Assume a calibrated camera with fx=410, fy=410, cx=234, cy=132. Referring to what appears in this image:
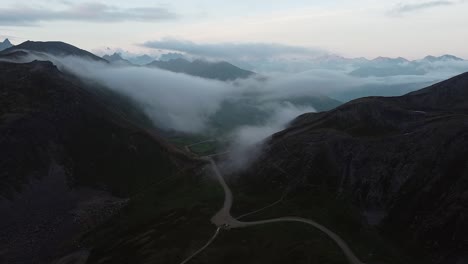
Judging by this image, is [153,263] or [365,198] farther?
[365,198]

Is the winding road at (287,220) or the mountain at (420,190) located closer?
the mountain at (420,190)

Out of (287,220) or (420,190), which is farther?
(287,220)

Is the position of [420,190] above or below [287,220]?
above

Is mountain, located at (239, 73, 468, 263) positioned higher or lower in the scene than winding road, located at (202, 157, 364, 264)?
higher

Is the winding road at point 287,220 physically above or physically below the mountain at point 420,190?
below

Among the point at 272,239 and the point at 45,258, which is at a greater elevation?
the point at 272,239

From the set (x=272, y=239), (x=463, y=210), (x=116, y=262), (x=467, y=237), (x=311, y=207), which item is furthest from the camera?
(x=311, y=207)

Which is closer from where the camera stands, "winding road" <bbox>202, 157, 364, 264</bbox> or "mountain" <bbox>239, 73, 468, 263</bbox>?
"mountain" <bbox>239, 73, 468, 263</bbox>

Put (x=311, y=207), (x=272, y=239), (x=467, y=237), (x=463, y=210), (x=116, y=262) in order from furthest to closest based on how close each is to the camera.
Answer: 1. (x=311, y=207)
2. (x=116, y=262)
3. (x=272, y=239)
4. (x=463, y=210)
5. (x=467, y=237)

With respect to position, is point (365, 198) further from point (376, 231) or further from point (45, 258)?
point (45, 258)

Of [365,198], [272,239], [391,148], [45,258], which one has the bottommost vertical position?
[45,258]

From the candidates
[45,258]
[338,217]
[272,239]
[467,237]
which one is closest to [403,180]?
[338,217]
